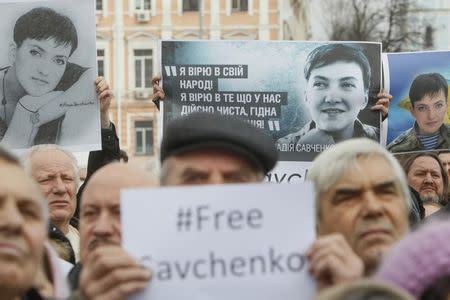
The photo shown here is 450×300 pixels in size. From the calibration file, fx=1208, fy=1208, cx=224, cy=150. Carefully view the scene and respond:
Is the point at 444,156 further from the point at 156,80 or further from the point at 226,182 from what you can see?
the point at 226,182

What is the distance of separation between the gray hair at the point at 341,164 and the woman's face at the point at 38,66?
292cm

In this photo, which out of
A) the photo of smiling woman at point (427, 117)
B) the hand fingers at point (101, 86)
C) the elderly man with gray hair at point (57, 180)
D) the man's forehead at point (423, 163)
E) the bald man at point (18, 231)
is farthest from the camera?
the man's forehead at point (423, 163)

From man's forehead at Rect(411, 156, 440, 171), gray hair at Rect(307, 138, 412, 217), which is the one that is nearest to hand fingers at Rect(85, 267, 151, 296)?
gray hair at Rect(307, 138, 412, 217)

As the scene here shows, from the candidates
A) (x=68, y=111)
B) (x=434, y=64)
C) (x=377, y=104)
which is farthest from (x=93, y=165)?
(x=434, y=64)

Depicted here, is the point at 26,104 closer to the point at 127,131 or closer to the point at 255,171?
the point at 255,171

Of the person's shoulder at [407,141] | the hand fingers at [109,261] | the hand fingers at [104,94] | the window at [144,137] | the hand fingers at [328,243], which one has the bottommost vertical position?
the window at [144,137]

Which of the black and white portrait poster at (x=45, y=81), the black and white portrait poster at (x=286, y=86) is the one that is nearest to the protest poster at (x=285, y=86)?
the black and white portrait poster at (x=286, y=86)

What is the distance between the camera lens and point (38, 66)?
19.8ft

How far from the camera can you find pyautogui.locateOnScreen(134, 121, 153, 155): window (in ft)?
154

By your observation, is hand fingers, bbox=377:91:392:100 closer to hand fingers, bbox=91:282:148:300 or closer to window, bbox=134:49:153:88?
hand fingers, bbox=91:282:148:300

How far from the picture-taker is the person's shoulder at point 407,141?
6.26m

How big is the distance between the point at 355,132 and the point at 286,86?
443 millimetres

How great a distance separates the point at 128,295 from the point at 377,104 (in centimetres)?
354

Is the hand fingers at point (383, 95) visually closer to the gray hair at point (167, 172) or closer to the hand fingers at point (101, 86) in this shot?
the hand fingers at point (101, 86)
